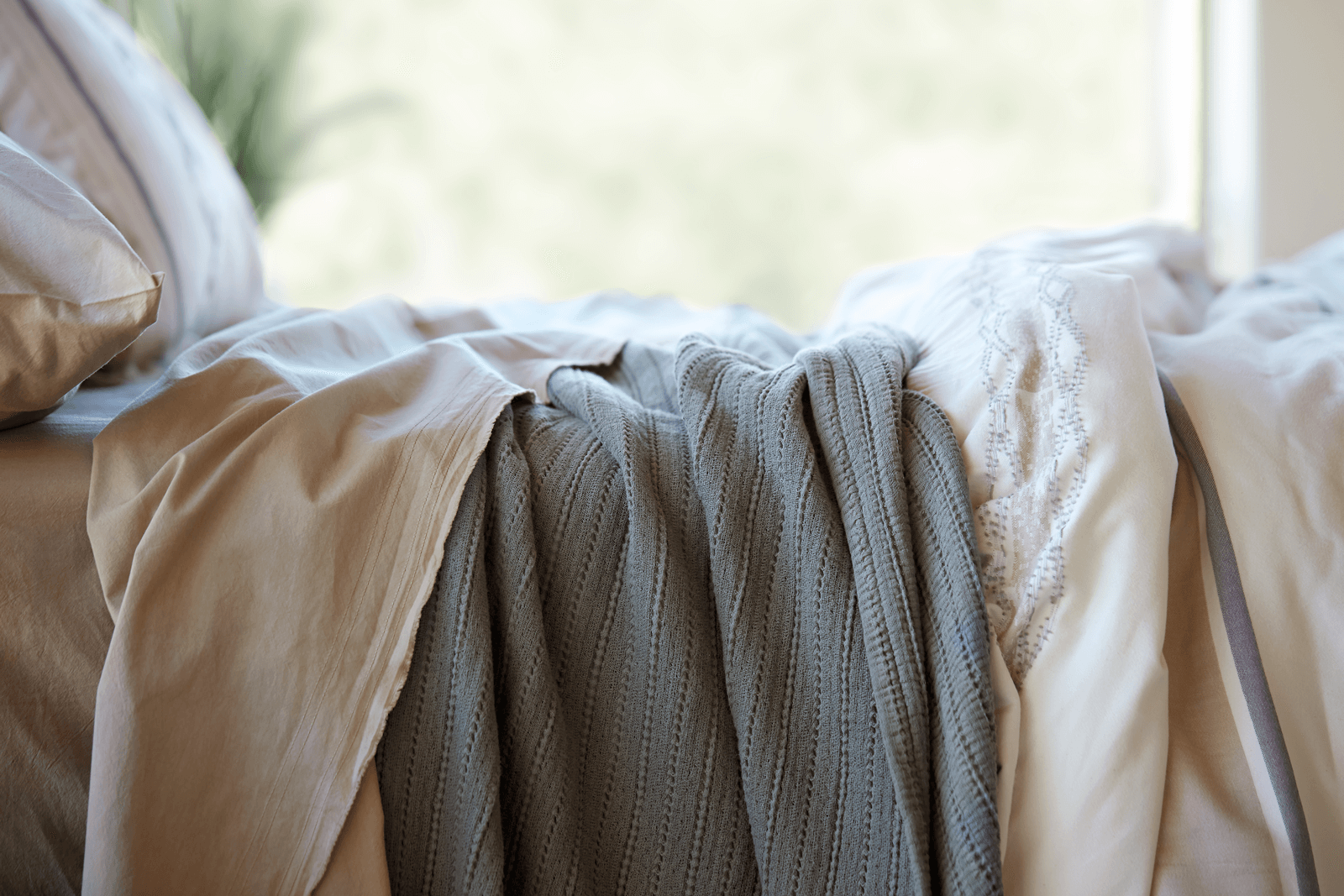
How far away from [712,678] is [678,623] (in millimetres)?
46

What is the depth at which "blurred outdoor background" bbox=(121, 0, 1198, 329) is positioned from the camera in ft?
6.31

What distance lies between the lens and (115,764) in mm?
501

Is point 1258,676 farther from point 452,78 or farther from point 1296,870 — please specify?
point 452,78

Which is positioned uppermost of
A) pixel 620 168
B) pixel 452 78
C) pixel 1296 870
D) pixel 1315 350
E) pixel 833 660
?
pixel 452 78

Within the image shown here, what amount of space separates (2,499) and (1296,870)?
0.84m

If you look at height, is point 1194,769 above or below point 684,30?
below

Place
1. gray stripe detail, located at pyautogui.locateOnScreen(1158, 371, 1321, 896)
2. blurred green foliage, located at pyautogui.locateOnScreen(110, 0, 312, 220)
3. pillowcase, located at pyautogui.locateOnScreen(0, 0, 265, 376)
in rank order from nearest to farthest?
gray stripe detail, located at pyautogui.locateOnScreen(1158, 371, 1321, 896) < pillowcase, located at pyautogui.locateOnScreen(0, 0, 265, 376) < blurred green foliage, located at pyautogui.locateOnScreen(110, 0, 312, 220)

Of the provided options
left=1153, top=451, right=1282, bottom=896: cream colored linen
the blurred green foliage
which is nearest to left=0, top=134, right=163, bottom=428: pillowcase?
left=1153, top=451, right=1282, bottom=896: cream colored linen

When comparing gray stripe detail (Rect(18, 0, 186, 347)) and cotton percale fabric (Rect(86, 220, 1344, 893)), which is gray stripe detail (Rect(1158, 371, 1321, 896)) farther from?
gray stripe detail (Rect(18, 0, 186, 347))

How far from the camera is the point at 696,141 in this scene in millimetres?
1993

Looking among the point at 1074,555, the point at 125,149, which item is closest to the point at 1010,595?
the point at 1074,555

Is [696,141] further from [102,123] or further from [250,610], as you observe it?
[250,610]

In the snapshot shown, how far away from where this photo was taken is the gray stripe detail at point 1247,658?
495mm

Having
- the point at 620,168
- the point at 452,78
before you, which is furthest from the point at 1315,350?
the point at 452,78
